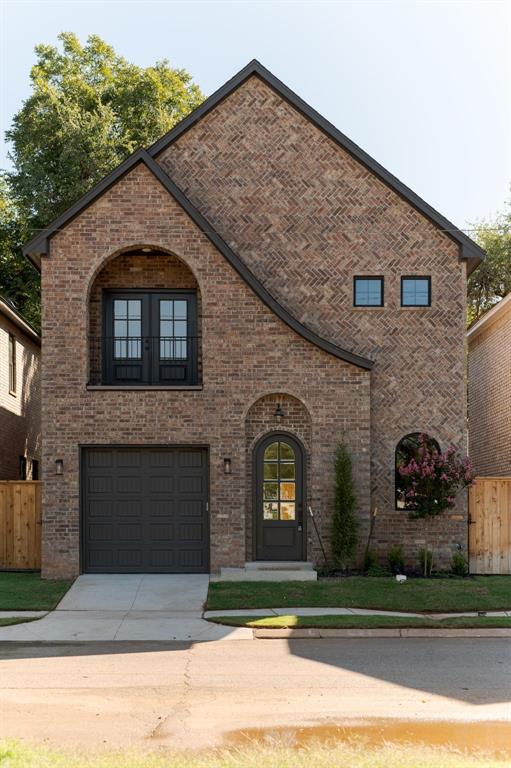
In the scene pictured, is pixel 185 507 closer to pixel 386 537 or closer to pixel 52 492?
pixel 52 492

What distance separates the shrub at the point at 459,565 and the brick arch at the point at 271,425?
3.53 m

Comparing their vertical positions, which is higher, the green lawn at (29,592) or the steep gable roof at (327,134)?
the steep gable roof at (327,134)

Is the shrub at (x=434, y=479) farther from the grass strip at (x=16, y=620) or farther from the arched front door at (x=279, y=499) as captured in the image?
the grass strip at (x=16, y=620)

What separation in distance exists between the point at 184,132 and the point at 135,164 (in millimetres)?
2116

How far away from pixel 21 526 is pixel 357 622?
9.04 meters

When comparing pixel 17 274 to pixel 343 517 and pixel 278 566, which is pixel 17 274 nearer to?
pixel 278 566

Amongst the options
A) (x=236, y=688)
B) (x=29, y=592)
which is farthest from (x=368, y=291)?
(x=236, y=688)

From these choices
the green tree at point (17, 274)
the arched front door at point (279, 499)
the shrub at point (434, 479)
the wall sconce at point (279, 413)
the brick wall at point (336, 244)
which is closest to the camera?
the shrub at point (434, 479)

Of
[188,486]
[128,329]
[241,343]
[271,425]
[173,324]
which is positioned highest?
[173,324]

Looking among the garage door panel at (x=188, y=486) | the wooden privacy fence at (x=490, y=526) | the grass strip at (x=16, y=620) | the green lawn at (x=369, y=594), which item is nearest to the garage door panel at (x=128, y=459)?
the garage door panel at (x=188, y=486)

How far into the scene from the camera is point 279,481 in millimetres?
19719

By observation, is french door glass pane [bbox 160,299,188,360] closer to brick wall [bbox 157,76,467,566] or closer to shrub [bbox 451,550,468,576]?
brick wall [bbox 157,76,467,566]

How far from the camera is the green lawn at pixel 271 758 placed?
24.0 ft

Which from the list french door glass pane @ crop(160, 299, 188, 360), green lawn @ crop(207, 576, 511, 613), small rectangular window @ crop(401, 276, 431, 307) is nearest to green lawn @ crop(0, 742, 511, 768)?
green lawn @ crop(207, 576, 511, 613)
